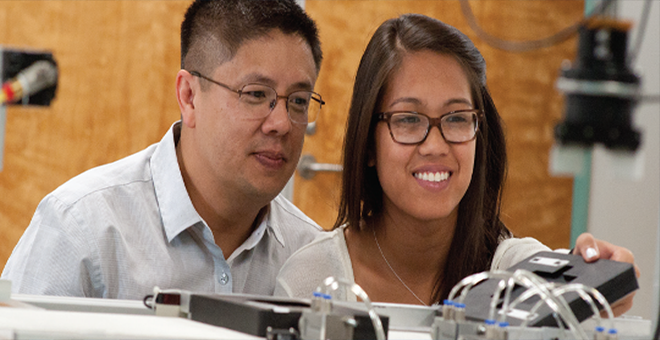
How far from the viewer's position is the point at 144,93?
2453 mm

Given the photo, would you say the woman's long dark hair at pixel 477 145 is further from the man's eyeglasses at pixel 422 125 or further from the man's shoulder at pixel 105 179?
the man's shoulder at pixel 105 179

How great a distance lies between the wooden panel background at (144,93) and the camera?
2334 mm

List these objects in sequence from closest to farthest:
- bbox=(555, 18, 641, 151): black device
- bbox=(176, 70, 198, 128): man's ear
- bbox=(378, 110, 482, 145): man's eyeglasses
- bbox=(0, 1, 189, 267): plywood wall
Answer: bbox=(555, 18, 641, 151): black device
bbox=(378, 110, 482, 145): man's eyeglasses
bbox=(176, 70, 198, 128): man's ear
bbox=(0, 1, 189, 267): plywood wall

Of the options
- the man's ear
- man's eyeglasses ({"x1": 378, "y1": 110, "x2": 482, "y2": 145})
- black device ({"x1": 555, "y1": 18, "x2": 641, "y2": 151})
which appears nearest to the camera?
black device ({"x1": 555, "y1": 18, "x2": 641, "y2": 151})

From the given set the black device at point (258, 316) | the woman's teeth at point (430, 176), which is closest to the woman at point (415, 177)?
the woman's teeth at point (430, 176)

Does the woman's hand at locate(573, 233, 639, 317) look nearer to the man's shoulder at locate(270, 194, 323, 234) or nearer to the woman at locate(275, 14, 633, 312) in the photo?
the woman at locate(275, 14, 633, 312)

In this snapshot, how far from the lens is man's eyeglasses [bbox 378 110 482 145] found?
1.41 meters

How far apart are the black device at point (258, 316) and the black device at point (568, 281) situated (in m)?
0.17

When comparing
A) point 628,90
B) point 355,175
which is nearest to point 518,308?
point 628,90

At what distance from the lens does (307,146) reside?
255cm

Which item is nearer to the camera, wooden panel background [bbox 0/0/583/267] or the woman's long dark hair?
the woman's long dark hair

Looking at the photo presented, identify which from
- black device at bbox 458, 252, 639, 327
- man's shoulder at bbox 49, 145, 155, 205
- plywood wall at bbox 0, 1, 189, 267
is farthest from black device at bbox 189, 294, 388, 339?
plywood wall at bbox 0, 1, 189, 267

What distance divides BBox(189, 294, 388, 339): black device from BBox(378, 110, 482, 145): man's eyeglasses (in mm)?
629

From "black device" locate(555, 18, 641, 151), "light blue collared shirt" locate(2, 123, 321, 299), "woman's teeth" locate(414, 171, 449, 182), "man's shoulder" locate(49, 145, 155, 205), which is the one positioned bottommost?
"light blue collared shirt" locate(2, 123, 321, 299)
